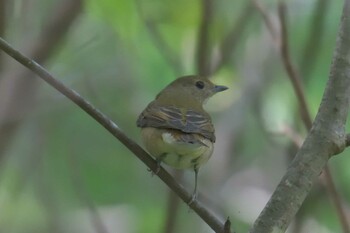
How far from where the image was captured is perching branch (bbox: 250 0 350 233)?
80.2 inches

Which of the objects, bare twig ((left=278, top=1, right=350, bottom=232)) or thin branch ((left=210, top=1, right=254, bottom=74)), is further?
thin branch ((left=210, top=1, right=254, bottom=74))

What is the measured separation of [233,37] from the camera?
4.36 metres

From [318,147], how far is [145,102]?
304 cm

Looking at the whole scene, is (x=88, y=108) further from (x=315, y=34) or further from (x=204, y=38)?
(x=315, y=34)

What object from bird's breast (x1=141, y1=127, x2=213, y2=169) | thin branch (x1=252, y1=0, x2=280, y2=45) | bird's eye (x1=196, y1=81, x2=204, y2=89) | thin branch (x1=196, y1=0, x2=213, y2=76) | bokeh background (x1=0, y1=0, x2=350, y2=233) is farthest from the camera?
bird's eye (x1=196, y1=81, x2=204, y2=89)

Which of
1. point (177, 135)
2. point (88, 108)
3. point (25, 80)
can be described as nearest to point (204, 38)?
point (177, 135)

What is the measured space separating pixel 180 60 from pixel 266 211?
9.00 feet

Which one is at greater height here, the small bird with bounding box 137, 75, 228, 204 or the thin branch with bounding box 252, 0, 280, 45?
the thin branch with bounding box 252, 0, 280, 45

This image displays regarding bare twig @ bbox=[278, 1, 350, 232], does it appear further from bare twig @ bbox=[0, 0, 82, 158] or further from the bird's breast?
bare twig @ bbox=[0, 0, 82, 158]

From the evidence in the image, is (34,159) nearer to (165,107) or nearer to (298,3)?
(165,107)

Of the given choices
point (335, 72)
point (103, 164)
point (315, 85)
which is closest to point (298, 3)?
point (315, 85)

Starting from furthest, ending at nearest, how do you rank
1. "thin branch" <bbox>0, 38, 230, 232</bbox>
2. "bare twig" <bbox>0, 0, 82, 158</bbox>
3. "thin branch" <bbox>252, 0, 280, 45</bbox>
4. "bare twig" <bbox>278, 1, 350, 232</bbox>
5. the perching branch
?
"thin branch" <bbox>252, 0, 280, 45</bbox> → "bare twig" <bbox>0, 0, 82, 158</bbox> → "bare twig" <bbox>278, 1, 350, 232</bbox> → "thin branch" <bbox>0, 38, 230, 232</bbox> → the perching branch

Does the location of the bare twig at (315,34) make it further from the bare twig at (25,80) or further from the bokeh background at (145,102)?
the bare twig at (25,80)

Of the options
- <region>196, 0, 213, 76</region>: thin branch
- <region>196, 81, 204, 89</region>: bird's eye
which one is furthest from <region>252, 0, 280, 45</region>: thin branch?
<region>196, 81, 204, 89</region>: bird's eye
